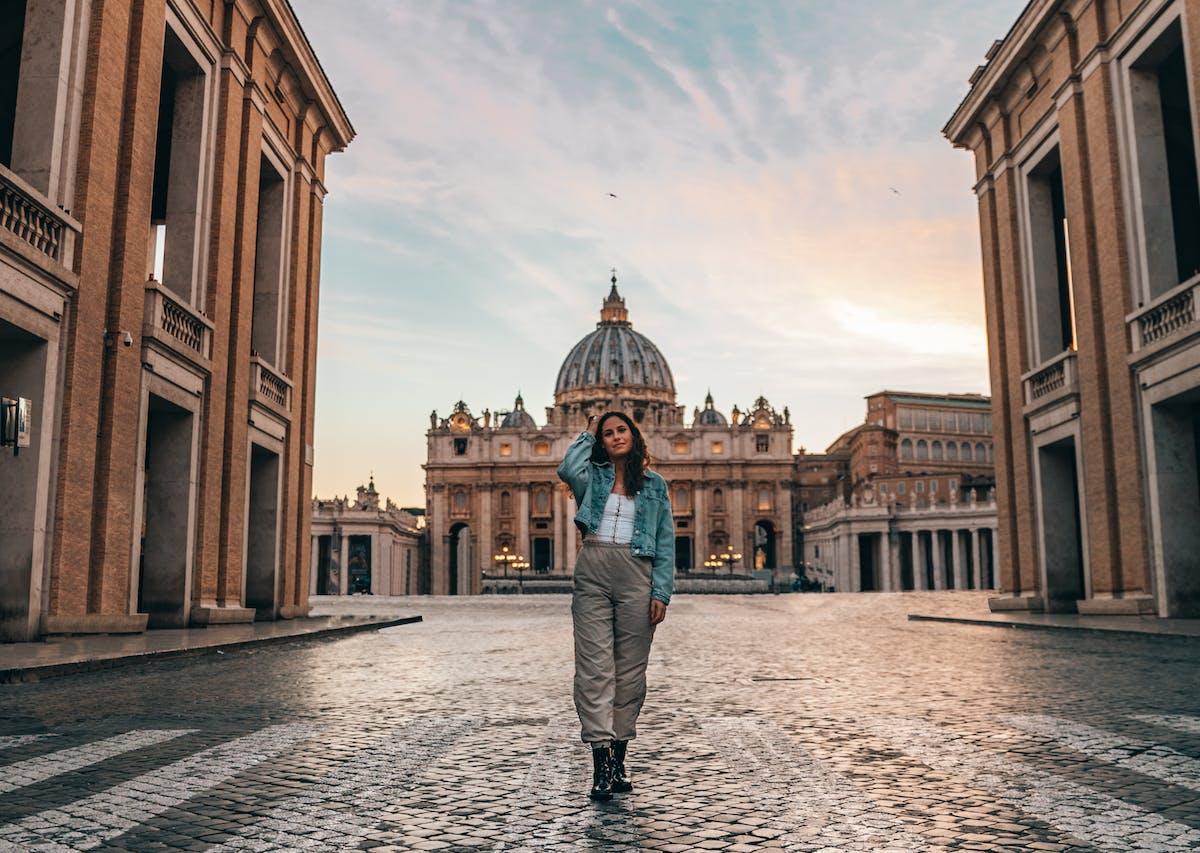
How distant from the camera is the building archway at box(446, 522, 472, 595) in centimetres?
12206

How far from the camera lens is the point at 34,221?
1245 cm

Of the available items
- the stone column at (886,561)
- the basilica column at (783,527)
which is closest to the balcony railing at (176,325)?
the stone column at (886,561)

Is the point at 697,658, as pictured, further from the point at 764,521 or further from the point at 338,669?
the point at 764,521

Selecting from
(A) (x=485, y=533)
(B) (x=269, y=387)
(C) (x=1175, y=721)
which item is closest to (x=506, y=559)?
(A) (x=485, y=533)

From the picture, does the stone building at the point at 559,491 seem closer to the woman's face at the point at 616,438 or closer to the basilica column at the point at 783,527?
the basilica column at the point at 783,527

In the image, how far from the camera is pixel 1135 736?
21.2 feet

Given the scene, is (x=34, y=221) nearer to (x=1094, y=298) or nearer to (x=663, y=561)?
(x=663, y=561)

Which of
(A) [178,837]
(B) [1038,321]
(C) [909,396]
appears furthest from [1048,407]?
(C) [909,396]

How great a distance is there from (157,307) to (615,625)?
12.2 metres

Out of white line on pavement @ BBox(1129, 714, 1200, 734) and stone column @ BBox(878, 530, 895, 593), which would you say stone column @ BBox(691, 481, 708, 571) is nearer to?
stone column @ BBox(878, 530, 895, 593)

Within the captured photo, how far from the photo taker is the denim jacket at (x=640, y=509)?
546 centimetres

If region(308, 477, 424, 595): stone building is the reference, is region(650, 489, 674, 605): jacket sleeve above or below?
below

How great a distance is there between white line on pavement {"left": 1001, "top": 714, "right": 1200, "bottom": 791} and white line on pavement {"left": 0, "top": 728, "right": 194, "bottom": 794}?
5.06 metres

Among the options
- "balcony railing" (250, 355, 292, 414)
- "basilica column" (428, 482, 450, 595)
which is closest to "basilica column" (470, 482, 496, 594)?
"basilica column" (428, 482, 450, 595)
